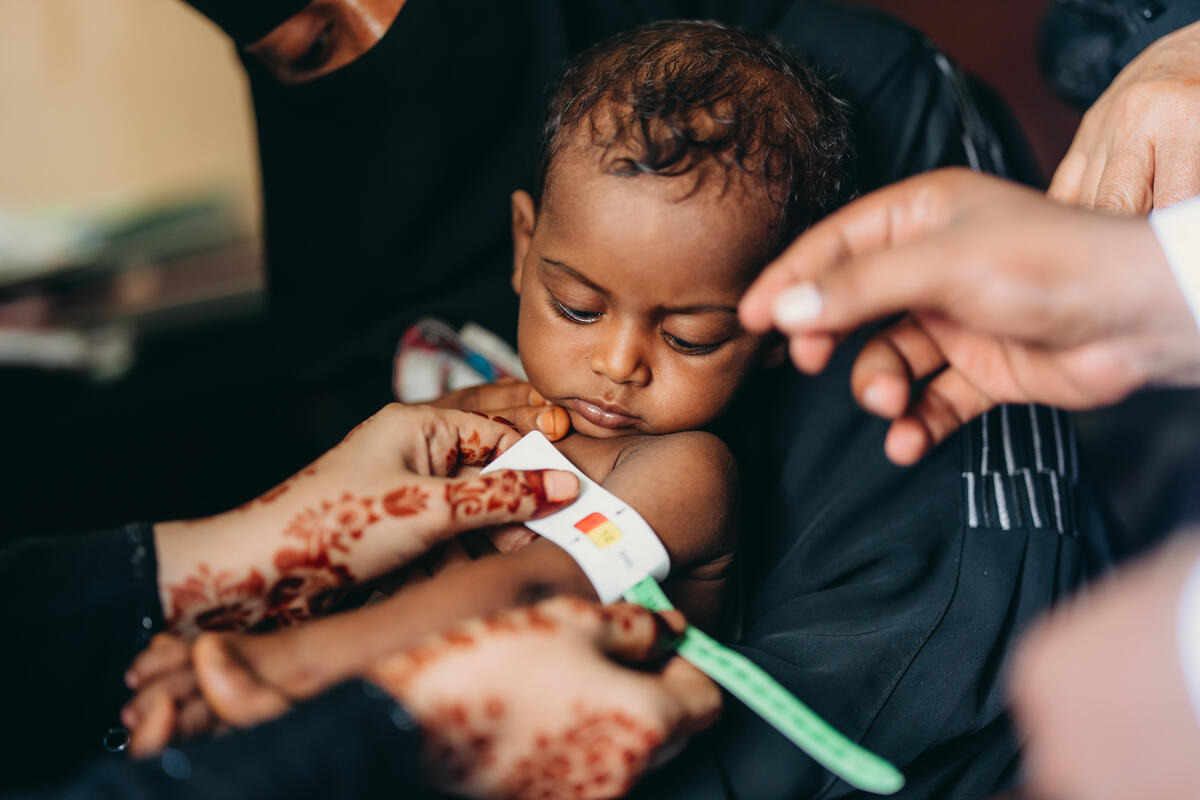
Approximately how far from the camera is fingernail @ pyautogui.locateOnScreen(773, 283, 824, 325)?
0.73 m

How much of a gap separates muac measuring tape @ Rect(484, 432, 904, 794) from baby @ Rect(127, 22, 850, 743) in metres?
0.04

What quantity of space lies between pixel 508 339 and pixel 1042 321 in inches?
34.3

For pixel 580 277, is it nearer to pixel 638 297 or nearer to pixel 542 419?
pixel 638 297

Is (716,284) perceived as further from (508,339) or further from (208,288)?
(208,288)

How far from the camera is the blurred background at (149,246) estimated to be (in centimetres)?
158

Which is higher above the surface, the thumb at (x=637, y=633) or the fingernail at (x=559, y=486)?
the fingernail at (x=559, y=486)

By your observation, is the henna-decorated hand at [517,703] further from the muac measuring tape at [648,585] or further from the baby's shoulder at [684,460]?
the baby's shoulder at [684,460]

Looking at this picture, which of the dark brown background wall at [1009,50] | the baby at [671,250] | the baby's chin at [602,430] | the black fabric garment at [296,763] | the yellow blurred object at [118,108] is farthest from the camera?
the dark brown background wall at [1009,50]

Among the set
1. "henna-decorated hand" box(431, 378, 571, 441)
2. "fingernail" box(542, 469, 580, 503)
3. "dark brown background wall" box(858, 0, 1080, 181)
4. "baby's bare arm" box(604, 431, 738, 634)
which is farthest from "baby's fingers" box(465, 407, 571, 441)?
"dark brown background wall" box(858, 0, 1080, 181)

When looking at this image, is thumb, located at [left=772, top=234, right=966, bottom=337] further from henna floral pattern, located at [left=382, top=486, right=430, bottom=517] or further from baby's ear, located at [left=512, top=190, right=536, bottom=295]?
baby's ear, located at [left=512, top=190, right=536, bottom=295]

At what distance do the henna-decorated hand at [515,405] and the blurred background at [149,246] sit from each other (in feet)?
1.54

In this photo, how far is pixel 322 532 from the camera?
851mm

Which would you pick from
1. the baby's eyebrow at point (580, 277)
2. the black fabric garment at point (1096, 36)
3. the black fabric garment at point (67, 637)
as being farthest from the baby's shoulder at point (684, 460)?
the black fabric garment at point (1096, 36)

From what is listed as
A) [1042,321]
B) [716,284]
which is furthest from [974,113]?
[1042,321]
